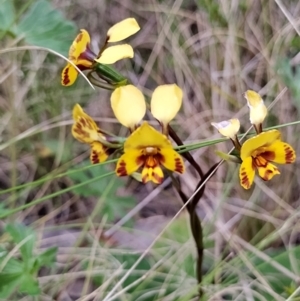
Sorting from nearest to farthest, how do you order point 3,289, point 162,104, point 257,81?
point 162,104
point 3,289
point 257,81

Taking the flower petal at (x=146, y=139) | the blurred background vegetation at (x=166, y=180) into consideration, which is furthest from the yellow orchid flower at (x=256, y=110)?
the blurred background vegetation at (x=166, y=180)

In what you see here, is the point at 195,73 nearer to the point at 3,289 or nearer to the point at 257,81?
the point at 257,81

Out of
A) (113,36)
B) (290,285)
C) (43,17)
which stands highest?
(43,17)

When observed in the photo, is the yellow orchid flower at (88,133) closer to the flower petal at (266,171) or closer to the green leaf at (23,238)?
the flower petal at (266,171)

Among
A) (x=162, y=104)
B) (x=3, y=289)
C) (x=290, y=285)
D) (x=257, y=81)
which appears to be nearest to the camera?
(x=162, y=104)

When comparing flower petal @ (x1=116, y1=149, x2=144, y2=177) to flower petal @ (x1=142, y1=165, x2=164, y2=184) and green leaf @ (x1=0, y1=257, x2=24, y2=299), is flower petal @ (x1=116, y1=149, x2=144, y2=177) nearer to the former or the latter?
flower petal @ (x1=142, y1=165, x2=164, y2=184)

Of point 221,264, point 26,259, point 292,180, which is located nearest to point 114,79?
point 26,259
